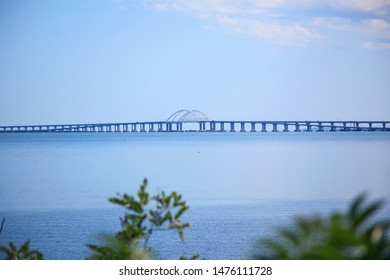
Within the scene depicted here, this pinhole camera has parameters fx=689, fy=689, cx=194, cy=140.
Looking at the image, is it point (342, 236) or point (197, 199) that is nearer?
point (342, 236)

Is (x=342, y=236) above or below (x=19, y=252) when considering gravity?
A: above

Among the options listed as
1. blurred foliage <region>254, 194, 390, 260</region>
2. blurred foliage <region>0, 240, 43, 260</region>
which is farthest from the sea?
blurred foliage <region>254, 194, 390, 260</region>

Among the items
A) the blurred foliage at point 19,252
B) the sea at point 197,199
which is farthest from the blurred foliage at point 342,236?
the sea at point 197,199

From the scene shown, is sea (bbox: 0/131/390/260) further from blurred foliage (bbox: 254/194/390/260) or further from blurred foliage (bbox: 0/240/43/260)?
blurred foliage (bbox: 254/194/390/260)

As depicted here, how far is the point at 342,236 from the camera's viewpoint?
1.01m

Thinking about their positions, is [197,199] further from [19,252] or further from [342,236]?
[342,236]

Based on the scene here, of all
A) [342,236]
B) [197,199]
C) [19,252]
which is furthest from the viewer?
[197,199]

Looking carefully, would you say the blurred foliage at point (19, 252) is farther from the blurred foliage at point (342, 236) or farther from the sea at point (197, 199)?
the sea at point (197, 199)

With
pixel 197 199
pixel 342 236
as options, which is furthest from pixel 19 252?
pixel 197 199

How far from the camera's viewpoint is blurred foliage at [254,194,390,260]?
1.03 metres

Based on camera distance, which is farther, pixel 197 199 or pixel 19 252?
pixel 197 199

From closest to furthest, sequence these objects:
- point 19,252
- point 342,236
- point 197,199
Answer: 1. point 342,236
2. point 19,252
3. point 197,199

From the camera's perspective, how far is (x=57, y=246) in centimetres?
707
